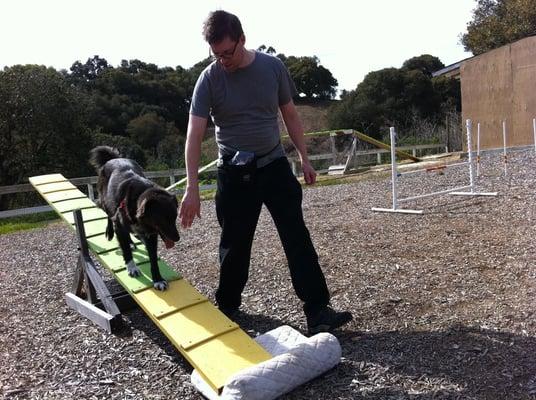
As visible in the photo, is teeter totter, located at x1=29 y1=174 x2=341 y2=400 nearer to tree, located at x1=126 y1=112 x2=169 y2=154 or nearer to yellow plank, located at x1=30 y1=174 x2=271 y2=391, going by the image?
yellow plank, located at x1=30 y1=174 x2=271 y2=391

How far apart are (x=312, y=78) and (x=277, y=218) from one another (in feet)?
107

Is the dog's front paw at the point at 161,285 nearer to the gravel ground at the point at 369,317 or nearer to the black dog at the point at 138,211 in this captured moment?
the black dog at the point at 138,211

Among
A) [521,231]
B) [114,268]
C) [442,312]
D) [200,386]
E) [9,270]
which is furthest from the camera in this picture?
[9,270]

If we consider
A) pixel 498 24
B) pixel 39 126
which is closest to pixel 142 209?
pixel 39 126

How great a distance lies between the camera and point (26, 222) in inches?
496

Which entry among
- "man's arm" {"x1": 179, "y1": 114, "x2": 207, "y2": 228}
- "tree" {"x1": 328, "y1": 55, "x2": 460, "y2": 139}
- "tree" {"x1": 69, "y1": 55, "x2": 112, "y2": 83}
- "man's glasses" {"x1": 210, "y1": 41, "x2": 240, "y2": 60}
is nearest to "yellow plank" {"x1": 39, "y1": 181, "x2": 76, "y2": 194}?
"man's arm" {"x1": 179, "y1": 114, "x2": 207, "y2": 228}

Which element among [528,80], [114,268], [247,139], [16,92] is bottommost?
[114,268]

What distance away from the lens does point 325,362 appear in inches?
108

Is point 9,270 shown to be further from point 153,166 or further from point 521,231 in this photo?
point 153,166

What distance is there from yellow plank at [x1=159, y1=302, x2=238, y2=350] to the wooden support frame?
71 cm

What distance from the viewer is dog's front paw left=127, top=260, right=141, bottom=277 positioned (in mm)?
3857

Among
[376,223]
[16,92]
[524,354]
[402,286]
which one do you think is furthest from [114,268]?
[16,92]

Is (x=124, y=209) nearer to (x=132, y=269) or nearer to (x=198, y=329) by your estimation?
(x=132, y=269)

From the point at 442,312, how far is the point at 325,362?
1.22m
